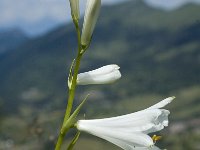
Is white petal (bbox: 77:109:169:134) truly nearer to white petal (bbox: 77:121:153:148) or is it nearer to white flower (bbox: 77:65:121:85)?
white petal (bbox: 77:121:153:148)

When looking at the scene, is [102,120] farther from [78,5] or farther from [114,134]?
[78,5]

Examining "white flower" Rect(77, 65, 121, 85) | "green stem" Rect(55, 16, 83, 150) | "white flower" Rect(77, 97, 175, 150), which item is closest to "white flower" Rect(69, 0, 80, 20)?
"green stem" Rect(55, 16, 83, 150)

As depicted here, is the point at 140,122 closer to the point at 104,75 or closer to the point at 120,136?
the point at 120,136

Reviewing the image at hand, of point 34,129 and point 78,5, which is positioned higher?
point 78,5

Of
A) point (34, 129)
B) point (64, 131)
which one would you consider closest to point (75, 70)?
point (64, 131)

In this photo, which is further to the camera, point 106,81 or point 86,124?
point 106,81

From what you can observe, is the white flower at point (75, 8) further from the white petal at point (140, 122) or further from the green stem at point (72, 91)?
the white petal at point (140, 122)
